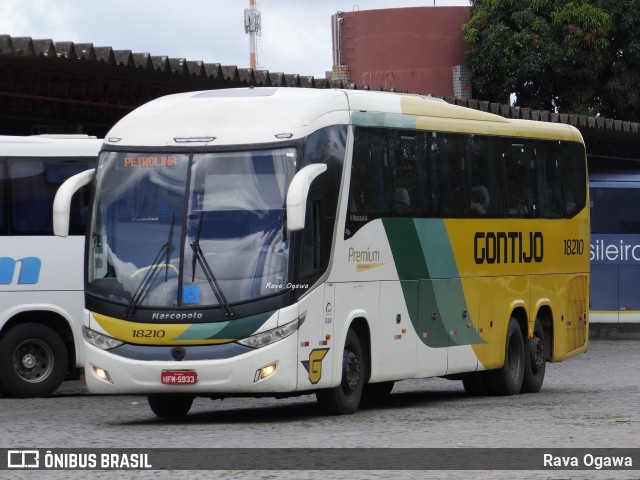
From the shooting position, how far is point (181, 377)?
15.2 metres

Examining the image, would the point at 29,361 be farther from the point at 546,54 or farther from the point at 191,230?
the point at 546,54

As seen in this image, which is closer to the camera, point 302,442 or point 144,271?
point 302,442

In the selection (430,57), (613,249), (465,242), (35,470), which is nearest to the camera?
(35,470)

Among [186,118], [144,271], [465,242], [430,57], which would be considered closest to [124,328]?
[144,271]

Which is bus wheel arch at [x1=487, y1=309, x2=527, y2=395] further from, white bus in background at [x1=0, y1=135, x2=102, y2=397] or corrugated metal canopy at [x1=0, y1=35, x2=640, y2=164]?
corrugated metal canopy at [x1=0, y1=35, x2=640, y2=164]

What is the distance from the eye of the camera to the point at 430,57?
54.9m

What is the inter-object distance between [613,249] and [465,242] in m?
18.7

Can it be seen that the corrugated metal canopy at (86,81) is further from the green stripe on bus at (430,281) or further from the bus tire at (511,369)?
the bus tire at (511,369)

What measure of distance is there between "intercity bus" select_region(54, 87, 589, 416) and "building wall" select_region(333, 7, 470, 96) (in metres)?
35.5

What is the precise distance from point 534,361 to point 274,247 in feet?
23.3

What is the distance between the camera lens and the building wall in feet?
179

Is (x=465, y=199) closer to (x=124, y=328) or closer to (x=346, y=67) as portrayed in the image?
(x=124, y=328)

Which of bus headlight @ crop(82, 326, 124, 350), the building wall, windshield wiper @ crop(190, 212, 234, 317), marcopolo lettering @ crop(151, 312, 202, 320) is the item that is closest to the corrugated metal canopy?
bus headlight @ crop(82, 326, 124, 350)

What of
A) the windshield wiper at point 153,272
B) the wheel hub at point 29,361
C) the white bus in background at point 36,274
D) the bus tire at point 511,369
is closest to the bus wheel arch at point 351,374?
the windshield wiper at point 153,272
